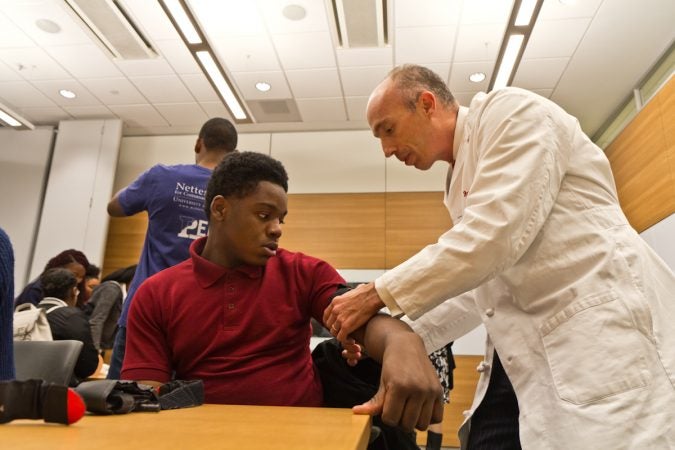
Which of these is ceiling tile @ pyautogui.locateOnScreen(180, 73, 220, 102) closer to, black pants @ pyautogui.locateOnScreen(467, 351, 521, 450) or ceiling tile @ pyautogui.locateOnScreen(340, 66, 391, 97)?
ceiling tile @ pyautogui.locateOnScreen(340, 66, 391, 97)

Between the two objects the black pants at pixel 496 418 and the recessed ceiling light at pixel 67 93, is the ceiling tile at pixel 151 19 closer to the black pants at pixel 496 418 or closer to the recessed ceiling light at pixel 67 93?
the recessed ceiling light at pixel 67 93

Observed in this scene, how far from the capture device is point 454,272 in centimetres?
100

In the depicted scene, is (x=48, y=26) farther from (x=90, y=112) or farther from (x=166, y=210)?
(x=166, y=210)

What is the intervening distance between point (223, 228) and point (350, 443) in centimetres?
85

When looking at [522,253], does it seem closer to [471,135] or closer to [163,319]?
[471,135]

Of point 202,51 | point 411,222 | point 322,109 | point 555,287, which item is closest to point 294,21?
point 202,51

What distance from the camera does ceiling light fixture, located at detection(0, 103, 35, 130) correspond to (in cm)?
511

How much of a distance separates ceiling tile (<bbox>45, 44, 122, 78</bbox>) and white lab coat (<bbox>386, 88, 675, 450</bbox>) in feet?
14.2

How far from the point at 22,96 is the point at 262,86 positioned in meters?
2.57

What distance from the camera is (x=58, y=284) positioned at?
117 inches

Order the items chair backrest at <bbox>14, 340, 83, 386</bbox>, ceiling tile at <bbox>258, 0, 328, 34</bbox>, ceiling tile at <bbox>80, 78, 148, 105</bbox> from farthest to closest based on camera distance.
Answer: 1. ceiling tile at <bbox>80, 78, 148, 105</bbox>
2. ceiling tile at <bbox>258, 0, 328, 34</bbox>
3. chair backrest at <bbox>14, 340, 83, 386</bbox>

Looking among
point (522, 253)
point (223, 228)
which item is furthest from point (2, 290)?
point (522, 253)

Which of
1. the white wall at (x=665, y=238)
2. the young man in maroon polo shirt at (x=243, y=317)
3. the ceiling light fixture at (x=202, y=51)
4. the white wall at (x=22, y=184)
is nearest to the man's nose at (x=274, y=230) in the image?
→ the young man in maroon polo shirt at (x=243, y=317)

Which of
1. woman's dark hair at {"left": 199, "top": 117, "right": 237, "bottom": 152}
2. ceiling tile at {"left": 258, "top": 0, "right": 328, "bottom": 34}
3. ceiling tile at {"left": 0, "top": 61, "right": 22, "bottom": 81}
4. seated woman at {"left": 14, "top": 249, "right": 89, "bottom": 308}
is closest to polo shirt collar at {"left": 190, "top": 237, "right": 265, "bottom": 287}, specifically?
woman's dark hair at {"left": 199, "top": 117, "right": 237, "bottom": 152}
